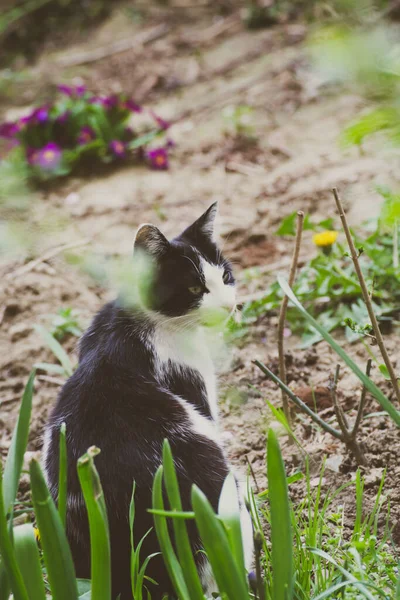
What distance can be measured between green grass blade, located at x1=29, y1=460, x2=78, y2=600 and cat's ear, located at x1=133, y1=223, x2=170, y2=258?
812mm

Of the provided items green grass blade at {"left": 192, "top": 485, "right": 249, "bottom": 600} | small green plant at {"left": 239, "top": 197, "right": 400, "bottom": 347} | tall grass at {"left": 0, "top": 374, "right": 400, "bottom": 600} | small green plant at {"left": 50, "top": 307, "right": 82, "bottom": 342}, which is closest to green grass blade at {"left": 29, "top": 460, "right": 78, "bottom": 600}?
tall grass at {"left": 0, "top": 374, "right": 400, "bottom": 600}

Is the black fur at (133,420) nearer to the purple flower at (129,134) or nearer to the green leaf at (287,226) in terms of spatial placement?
the green leaf at (287,226)

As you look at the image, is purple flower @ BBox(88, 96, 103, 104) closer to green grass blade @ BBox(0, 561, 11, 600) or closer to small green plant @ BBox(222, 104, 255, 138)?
small green plant @ BBox(222, 104, 255, 138)

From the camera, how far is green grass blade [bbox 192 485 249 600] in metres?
1.08

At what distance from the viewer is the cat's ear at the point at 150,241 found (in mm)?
1774

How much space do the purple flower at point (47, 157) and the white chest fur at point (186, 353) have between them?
97.6 inches

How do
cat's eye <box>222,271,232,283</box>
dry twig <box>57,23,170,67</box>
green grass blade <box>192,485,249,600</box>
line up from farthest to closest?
1. dry twig <box>57,23,170,67</box>
2. cat's eye <box>222,271,232,283</box>
3. green grass blade <box>192,485,249,600</box>

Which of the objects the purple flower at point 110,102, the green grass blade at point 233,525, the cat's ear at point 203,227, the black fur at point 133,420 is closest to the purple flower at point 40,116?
the purple flower at point 110,102

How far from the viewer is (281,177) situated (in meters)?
3.65

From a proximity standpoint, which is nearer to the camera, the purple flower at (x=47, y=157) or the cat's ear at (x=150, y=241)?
the cat's ear at (x=150, y=241)

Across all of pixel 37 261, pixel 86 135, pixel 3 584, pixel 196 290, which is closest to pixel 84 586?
pixel 3 584

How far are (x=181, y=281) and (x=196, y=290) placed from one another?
0.17 feet

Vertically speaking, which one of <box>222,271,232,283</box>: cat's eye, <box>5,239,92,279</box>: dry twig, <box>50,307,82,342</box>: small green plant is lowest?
<box>50,307,82,342</box>: small green plant

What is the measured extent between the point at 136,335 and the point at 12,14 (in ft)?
18.1
